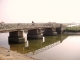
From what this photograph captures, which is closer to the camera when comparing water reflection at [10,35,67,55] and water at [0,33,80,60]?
water at [0,33,80,60]

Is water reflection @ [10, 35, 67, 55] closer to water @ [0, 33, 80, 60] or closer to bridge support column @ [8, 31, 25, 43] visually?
water @ [0, 33, 80, 60]

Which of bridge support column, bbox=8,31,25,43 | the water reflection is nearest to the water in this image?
the water reflection

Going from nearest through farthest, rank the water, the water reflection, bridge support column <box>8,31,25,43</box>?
1. the water
2. the water reflection
3. bridge support column <box>8,31,25,43</box>

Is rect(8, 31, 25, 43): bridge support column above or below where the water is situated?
above

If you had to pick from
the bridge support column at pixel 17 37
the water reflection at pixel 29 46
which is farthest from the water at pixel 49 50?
the bridge support column at pixel 17 37

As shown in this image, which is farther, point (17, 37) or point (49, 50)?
point (17, 37)

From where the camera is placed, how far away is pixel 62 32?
58.7 meters

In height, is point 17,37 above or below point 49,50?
above

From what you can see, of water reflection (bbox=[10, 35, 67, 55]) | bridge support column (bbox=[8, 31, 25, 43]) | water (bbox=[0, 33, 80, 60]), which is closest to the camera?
water (bbox=[0, 33, 80, 60])

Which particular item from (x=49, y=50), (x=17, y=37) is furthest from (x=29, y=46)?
(x=49, y=50)

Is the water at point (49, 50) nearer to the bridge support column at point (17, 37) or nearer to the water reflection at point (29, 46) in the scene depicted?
the water reflection at point (29, 46)

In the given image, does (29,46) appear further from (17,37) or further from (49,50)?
(49,50)

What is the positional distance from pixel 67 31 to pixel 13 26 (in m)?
32.8

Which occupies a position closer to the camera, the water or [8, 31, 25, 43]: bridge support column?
the water
